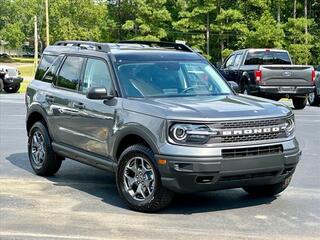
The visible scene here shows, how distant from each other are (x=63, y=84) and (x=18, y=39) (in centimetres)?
9654

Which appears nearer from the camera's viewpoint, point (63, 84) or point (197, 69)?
point (197, 69)

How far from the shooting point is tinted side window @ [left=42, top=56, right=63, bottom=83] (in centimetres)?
825

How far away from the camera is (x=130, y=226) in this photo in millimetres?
5766

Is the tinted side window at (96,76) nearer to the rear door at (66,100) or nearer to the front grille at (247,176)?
the rear door at (66,100)

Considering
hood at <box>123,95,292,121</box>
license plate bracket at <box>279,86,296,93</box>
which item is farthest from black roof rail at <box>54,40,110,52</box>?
license plate bracket at <box>279,86,296,93</box>

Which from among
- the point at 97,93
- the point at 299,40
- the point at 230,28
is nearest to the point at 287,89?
the point at 97,93

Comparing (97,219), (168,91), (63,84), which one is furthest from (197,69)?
(97,219)

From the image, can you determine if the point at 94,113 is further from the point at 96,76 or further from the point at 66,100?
the point at 66,100

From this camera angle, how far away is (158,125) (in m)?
6.02

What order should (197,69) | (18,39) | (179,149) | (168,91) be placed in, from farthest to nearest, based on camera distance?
(18,39)
(197,69)
(168,91)
(179,149)

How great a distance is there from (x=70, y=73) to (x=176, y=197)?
221 centimetres

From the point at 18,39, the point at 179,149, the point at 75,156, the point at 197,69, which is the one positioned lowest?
the point at 18,39

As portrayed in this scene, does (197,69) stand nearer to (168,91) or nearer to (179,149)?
(168,91)

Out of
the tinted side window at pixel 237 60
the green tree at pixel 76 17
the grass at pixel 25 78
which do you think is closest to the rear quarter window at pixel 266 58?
the tinted side window at pixel 237 60
